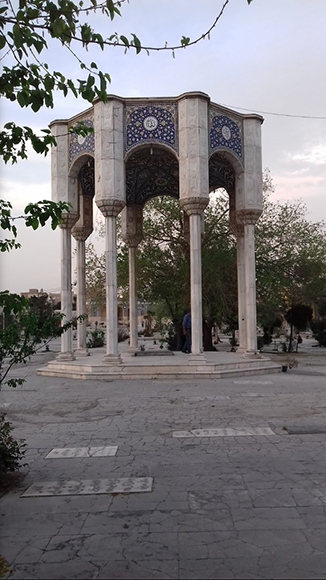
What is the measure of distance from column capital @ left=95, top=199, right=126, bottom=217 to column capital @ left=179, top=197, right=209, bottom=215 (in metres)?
1.84

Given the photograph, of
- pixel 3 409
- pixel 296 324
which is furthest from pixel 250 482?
pixel 296 324

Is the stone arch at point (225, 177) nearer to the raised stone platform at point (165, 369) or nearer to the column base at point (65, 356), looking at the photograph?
the raised stone platform at point (165, 369)

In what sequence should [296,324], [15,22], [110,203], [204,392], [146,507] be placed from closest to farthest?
[15,22] < [146,507] < [204,392] < [110,203] < [296,324]

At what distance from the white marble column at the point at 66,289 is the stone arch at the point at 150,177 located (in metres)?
4.39

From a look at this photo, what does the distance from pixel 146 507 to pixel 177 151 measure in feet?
40.4

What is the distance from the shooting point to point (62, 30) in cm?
408

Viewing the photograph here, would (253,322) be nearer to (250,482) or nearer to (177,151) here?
(177,151)

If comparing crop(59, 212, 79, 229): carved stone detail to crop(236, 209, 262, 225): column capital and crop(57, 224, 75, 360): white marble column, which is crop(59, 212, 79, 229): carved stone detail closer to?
crop(57, 224, 75, 360): white marble column

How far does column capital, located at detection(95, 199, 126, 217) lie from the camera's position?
48.1 feet

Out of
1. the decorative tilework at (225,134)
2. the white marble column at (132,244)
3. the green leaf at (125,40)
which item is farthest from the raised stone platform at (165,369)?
the green leaf at (125,40)

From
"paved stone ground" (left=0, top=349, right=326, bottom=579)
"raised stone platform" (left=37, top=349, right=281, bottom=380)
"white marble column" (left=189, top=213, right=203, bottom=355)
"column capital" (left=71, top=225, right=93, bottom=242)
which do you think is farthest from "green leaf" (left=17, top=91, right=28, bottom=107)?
"column capital" (left=71, top=225, right=93, bottom=242)

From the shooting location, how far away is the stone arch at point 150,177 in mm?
19531

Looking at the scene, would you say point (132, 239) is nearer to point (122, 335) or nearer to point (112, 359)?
point (112, 359)

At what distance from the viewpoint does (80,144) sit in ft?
53.2
